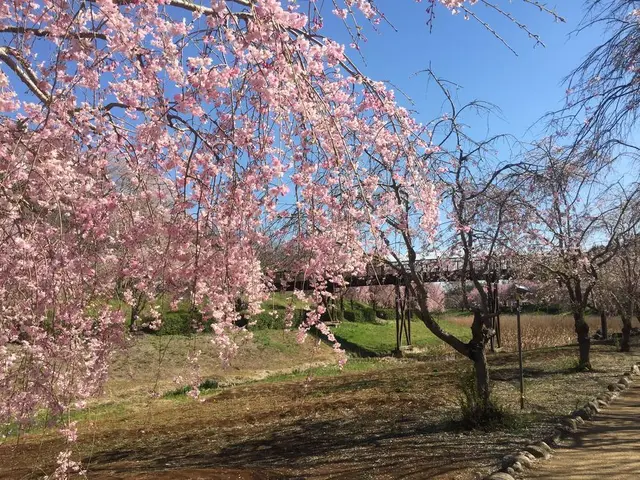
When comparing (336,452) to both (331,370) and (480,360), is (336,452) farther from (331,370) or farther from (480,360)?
(331,370)

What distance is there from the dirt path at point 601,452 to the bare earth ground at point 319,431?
488 mm

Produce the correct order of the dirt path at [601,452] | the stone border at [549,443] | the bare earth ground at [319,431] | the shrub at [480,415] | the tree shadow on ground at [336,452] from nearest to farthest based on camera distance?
the dirt path at [601,452], the stone border at [549,443], the tree shadow on ground at [336,452], the bare earth ground at [319,431], the shrub at [480,415]

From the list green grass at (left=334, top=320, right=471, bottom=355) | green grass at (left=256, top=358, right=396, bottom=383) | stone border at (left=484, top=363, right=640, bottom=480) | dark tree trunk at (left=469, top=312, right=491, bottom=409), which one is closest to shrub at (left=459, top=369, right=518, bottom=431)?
dark tree trunk at (left=469, top=312, right=491, bottom=409)

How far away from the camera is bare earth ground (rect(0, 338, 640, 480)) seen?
5945 millimetres

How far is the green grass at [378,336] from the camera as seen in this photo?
27.3m

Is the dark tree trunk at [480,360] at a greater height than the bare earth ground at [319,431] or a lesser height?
greater

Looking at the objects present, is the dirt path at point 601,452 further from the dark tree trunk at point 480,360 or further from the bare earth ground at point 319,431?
the dark tree trunk at point 480,360

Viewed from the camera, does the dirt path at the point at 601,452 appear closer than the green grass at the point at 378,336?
Yes

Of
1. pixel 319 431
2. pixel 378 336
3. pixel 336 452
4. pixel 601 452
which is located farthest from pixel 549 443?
pixel 378 336

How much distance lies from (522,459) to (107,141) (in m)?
4.71

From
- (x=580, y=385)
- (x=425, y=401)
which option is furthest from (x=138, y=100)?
(x=580, y=385)

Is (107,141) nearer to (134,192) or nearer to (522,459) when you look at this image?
(134,192)

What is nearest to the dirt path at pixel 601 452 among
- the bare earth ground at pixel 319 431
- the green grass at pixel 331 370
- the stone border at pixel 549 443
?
the stone border at pixel 549 443

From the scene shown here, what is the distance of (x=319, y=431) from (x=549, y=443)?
11.6 ft
